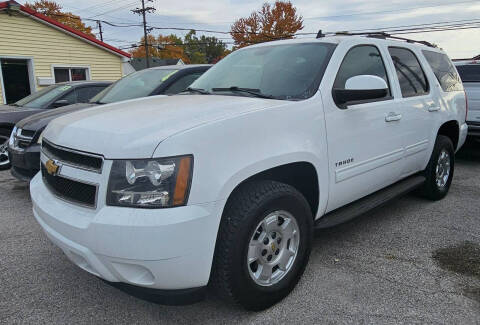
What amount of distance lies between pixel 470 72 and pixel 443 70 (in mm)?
2951

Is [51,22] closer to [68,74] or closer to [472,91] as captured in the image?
[68,74]

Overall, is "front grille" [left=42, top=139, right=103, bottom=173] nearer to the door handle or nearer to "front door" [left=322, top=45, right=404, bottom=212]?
"front door" [left=322, top=45, right=404, bottom=212]

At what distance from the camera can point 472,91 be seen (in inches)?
273

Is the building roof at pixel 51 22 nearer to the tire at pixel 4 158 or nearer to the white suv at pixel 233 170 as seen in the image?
the tire at pixel 4 158

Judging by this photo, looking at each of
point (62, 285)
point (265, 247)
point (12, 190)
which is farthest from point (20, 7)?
point (265, 247)

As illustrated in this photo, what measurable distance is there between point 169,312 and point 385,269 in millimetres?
1748

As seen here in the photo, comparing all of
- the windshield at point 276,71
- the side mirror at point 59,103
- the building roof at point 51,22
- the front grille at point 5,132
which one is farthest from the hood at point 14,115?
the building roof at point 51,22

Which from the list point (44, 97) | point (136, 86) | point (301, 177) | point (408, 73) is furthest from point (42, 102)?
point (408, 73)

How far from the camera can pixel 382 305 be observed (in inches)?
104

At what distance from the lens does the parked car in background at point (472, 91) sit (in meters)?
6.79

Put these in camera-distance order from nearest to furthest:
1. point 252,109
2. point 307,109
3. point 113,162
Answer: point 113,162, point 252,109, point 307,109

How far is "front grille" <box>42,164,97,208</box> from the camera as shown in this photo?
2.22 meters

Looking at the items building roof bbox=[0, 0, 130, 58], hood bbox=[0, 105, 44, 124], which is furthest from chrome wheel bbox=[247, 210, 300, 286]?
building roof bbox=[0, 0, 130, 58]

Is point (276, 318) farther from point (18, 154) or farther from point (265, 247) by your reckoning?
point (18, 154)
